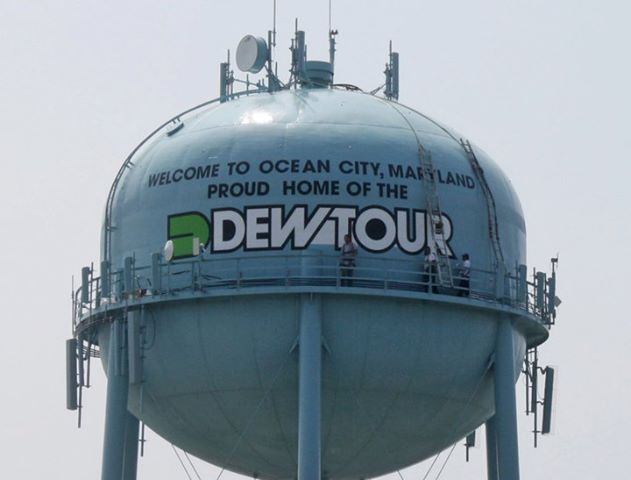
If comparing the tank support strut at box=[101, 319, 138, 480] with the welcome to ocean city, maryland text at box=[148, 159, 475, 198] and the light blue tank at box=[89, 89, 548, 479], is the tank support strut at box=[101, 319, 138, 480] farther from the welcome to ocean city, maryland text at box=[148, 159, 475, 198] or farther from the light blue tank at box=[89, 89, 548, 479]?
the welcome to ocean city, maryland text at box=[148, 159, 475, 198]

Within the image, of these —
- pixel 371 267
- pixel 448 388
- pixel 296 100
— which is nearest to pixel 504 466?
pixel 448 388

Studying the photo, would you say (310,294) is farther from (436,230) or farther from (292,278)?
(436,230)

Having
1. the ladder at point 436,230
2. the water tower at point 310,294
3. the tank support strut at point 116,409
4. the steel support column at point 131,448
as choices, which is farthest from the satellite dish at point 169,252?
the ladder at point 436,230

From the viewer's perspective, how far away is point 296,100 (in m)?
48.1

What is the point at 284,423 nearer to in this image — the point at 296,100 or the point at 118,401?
the point at 118,401

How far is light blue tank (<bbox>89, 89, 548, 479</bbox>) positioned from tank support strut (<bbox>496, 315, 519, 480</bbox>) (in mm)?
306

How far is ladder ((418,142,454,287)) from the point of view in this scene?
46156mm

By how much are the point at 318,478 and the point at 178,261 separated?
5053 millimetres

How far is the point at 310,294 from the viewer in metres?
45.4

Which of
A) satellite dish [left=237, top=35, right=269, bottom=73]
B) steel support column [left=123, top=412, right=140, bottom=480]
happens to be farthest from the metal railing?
satellite dish [left=237, top=35, right=269, bottom=73]

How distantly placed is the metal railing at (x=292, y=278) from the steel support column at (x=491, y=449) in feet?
8.38

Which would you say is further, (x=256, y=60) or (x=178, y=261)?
(x=256, y=60)

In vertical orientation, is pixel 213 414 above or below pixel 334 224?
below

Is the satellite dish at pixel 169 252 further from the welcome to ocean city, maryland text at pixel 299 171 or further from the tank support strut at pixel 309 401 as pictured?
the tank support strut at pixel 309 401
